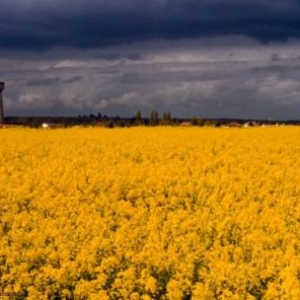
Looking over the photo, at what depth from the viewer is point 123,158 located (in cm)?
1845

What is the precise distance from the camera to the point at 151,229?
8.93 metres

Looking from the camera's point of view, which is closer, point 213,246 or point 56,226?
point 213,246

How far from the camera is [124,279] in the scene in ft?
23.0

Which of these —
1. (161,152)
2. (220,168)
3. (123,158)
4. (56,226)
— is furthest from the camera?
(161,152)

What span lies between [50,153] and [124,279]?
13333mm

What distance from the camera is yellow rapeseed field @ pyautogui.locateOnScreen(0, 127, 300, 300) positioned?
23.0 feet

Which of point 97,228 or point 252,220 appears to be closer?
point 97,228

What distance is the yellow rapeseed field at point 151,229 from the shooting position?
700 cm

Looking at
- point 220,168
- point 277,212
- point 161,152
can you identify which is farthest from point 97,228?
point 161,152

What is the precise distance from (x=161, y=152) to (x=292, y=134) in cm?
882

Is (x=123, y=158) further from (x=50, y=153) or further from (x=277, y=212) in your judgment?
(x=277, y=212)

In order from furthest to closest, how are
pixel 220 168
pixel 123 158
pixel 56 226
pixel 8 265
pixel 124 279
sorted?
pixel 123 158, pixel 220 168, pixel 56 226, pixel 8 265, pixel 124 279

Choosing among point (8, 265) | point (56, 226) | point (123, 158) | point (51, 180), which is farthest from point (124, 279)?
point (123, 158)

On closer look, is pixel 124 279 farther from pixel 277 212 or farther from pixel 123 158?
pixel 123 158
